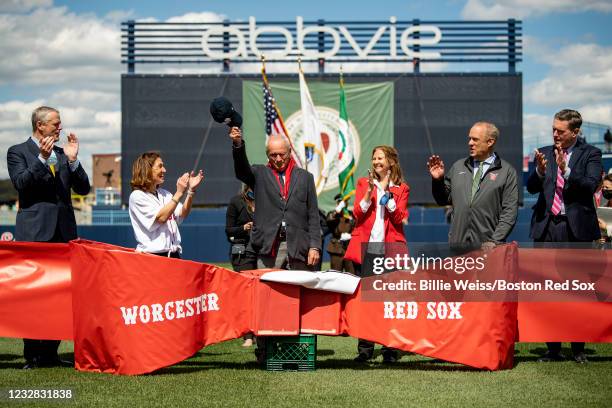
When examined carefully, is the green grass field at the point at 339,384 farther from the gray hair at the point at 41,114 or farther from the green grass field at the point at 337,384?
the gray hair at the point at 41,114

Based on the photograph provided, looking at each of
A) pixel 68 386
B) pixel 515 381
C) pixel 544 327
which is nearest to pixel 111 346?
pixel 68 386

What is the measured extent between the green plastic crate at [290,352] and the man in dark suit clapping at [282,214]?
29.6 inches

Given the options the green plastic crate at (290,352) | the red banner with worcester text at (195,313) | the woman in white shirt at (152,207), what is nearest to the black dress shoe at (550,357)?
the red banner with worcester text at (195,313)

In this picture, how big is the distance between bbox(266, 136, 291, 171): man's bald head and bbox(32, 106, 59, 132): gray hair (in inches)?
77.3

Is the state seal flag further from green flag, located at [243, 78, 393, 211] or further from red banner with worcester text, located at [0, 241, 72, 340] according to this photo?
red banner with worcester text, located at [0, 241, 72, 340]

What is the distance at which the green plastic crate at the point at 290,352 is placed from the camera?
24.7 ft

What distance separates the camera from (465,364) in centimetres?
751

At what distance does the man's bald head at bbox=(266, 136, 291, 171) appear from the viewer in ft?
26.1

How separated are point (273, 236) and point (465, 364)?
6.59ft

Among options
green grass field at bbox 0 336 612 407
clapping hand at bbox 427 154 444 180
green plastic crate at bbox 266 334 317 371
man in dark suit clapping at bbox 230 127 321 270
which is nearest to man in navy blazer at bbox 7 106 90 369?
green grass field at bbox 0 336 612 407

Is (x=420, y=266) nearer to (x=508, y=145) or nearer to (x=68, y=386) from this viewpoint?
(x=68, y=386)

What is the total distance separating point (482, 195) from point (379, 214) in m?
0.97

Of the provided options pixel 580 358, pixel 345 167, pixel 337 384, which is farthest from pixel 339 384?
pixel 345 167

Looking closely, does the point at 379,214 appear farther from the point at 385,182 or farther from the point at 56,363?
the point at 56,363
